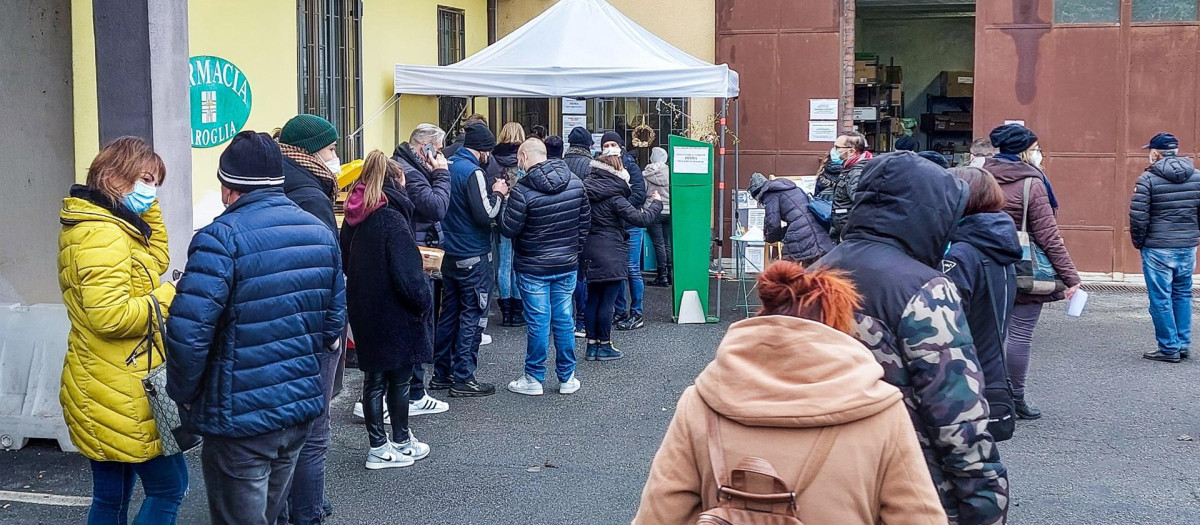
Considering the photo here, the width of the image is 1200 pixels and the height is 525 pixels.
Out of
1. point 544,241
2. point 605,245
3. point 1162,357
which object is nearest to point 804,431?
point 544,241

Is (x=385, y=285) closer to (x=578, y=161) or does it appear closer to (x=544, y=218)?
(x=544, y=218)

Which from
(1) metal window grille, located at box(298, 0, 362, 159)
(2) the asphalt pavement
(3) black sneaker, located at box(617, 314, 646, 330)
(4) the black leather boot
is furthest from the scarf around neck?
(3) black sneaker, located at box(617, 314, 646, 330)

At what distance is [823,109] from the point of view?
13.9 meters

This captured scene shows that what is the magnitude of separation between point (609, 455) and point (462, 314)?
6.25 ft

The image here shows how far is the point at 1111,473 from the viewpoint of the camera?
6391mm

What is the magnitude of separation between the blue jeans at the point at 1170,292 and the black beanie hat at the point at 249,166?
24.7 feet

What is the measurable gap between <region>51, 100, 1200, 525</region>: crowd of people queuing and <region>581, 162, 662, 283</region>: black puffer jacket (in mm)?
19

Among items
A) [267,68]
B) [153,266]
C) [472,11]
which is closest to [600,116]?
[472,11]

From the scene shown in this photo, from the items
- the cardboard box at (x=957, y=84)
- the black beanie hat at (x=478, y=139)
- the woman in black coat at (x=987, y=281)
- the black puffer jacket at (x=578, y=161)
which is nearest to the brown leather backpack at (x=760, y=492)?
the woman in black coat at (x=987, y=281)

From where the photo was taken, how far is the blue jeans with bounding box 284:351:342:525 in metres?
4.98

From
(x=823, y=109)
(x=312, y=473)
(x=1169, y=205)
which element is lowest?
(x=312, y=473)

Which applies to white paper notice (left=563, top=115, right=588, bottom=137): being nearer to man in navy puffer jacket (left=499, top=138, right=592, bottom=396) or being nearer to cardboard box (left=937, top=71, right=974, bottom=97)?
man in navy puffer jacket (left=499, top=138, right=592, bottom=396)

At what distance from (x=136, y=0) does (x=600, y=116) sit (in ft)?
30.4

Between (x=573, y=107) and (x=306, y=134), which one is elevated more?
(x=573, y=107)
